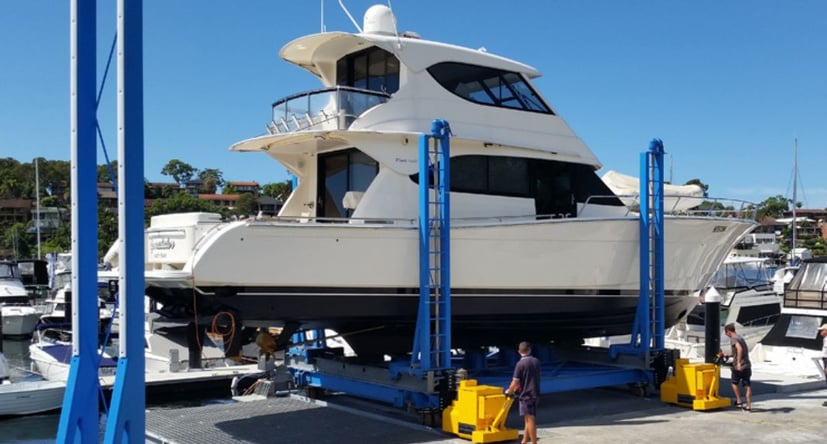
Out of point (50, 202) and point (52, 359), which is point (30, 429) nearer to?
point (52, 359)

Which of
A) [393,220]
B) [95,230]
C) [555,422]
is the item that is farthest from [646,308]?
[95,230]

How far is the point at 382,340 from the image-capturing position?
9.55 m

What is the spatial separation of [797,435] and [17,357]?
24580 mm

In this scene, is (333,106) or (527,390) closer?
(527,390)

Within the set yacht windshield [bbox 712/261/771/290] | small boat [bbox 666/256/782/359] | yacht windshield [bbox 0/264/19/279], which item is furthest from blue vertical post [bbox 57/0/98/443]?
yacht windshield [bbox 0/264/19/279]

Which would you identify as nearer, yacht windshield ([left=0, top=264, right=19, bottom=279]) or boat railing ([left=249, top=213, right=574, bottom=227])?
boat railing ([left=249, top=213, right=574, bottom=227])

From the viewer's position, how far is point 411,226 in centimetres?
836

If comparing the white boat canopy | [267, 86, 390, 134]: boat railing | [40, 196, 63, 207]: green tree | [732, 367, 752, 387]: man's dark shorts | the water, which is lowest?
the water

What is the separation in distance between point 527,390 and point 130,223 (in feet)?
12.5

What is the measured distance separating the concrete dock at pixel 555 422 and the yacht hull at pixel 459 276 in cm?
100

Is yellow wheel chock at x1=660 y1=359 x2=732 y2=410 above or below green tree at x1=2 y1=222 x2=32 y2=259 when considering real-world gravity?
below

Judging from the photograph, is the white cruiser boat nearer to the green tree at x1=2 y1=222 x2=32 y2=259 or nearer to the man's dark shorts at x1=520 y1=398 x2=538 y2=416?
the man's dark shorts at x1=520 y1=398 x2=538 y2=416

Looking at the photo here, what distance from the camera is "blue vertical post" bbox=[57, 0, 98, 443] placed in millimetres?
5109

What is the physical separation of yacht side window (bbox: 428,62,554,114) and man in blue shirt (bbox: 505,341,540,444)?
12.1 feet
